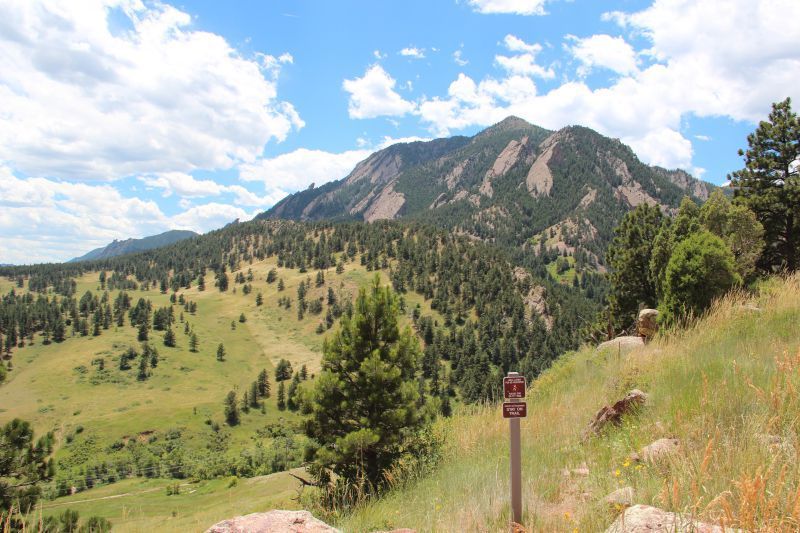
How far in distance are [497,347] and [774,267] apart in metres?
108

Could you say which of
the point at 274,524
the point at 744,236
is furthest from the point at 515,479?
the point at 744,236

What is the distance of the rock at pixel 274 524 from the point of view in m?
4.53

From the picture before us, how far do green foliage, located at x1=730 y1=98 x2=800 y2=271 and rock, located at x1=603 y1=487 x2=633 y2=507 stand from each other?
24504 mm

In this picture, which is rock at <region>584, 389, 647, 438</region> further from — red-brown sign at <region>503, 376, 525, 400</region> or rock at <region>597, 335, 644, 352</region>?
rock at <region>597, 335, 644, 352</region>

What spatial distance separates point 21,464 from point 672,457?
57.7ft

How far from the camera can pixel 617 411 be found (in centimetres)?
727

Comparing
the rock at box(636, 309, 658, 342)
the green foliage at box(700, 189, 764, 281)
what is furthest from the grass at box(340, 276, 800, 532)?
the green foliage at box(700, 189, 764, 281)

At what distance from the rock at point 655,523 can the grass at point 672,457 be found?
0.26 ft

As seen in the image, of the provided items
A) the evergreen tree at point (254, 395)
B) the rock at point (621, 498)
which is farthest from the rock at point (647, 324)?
the evergreen tree at point (254, 395)

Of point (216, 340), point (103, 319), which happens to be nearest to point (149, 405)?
point (216, 340)

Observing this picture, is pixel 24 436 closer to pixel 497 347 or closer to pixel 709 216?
pixel 709 216

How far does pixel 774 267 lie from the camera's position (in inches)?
965

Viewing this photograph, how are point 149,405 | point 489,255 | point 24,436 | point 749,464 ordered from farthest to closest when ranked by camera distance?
point 489,255 → point 149,405 → point 24,436 → point 749,464

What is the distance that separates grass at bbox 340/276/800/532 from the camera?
139 inches
